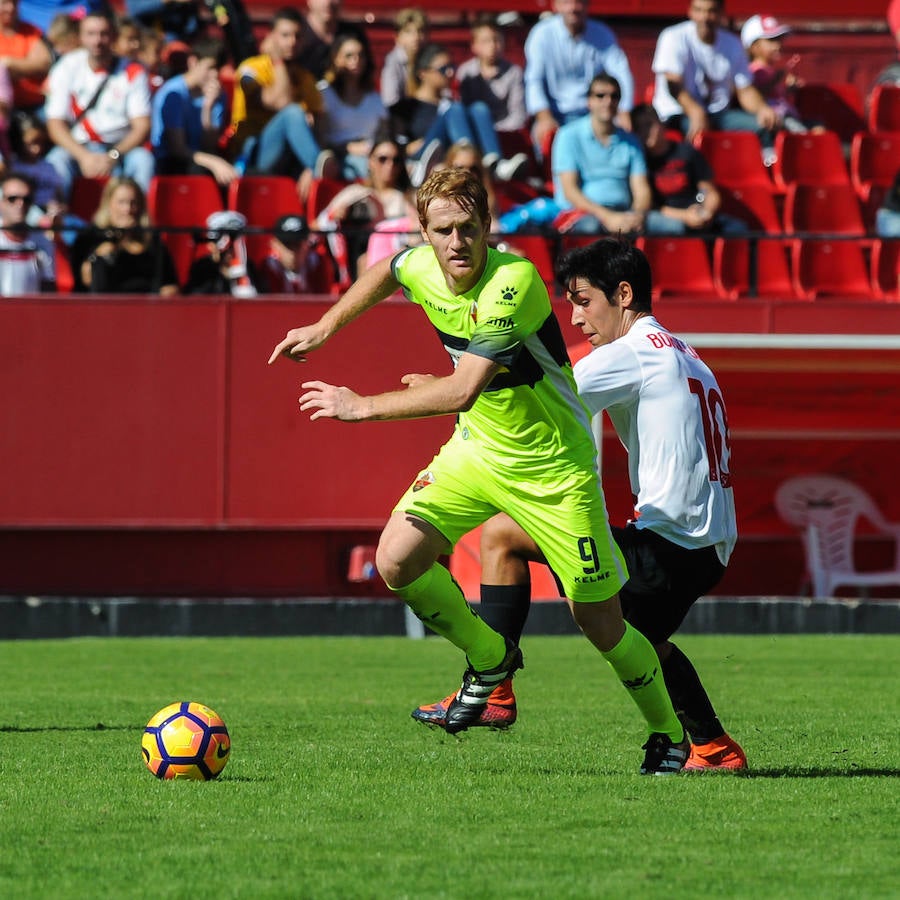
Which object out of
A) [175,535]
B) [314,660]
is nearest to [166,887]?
[314,660]

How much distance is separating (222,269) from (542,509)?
30.8 ft

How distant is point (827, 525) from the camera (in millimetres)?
16219

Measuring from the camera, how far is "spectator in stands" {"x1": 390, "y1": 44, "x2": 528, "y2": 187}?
1666cm

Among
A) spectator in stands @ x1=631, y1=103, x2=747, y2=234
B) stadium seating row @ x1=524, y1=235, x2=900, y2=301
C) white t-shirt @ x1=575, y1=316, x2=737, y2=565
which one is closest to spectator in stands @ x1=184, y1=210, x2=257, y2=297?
stadium seating row @ x1=524, y1=235, x2=900, y2=301

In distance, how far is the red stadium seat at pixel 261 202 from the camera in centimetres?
1609

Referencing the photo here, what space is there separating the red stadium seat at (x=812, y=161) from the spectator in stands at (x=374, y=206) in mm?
4305

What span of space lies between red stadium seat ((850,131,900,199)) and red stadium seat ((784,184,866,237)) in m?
0.79

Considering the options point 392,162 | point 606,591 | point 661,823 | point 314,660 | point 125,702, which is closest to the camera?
point 661,823

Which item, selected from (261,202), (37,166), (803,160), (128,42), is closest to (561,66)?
(803,160)

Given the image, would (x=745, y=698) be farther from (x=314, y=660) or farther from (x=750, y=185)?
(x=750, y=185)

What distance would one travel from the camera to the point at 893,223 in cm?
1681

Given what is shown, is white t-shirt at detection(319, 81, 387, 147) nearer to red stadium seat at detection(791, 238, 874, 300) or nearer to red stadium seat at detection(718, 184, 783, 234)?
red stadium seat at detection(718, 184, 783, 234)

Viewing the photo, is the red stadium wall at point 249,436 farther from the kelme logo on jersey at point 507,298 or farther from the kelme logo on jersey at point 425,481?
the kelme logo on jersey at point 507,298

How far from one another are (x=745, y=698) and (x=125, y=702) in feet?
11.0
